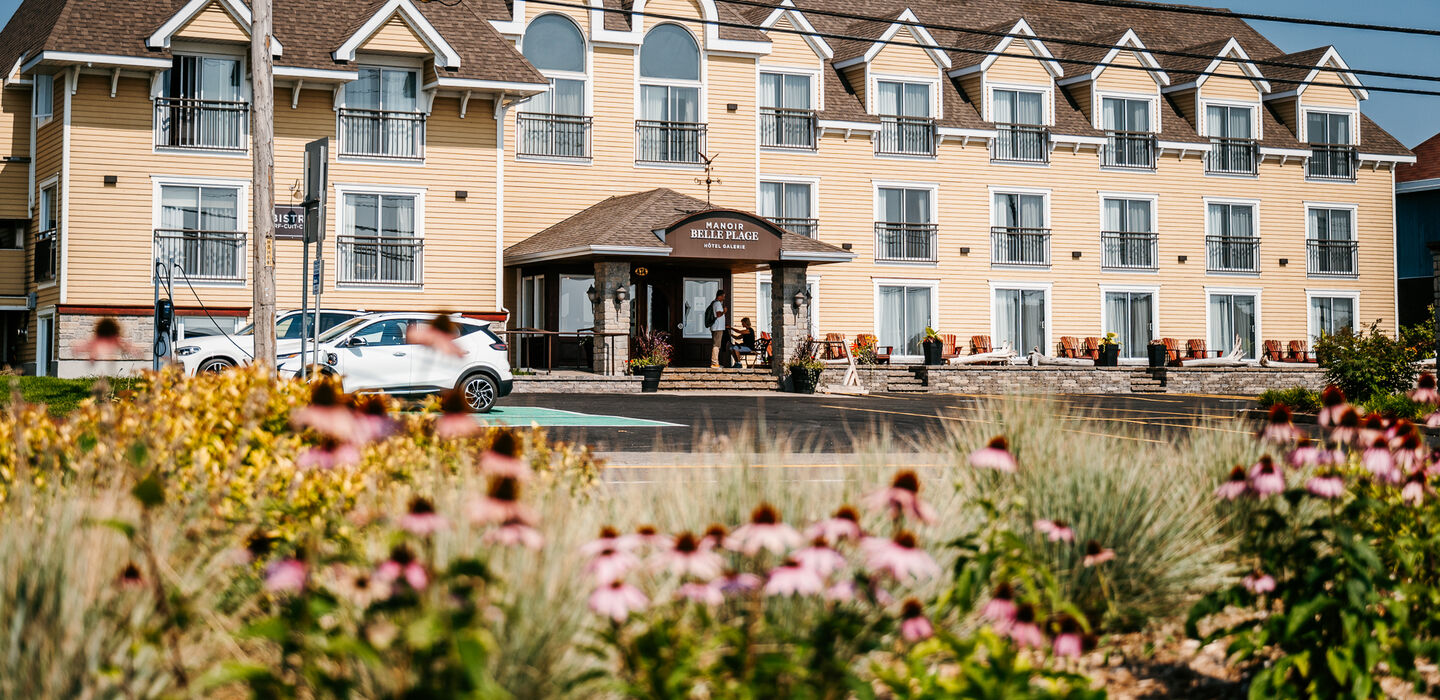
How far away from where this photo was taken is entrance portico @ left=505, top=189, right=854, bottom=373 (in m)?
28.0

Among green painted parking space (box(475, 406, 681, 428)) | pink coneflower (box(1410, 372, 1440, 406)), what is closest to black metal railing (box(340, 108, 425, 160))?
green painted parking space (box(475, 406, 681, 428))

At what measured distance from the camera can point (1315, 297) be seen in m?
41.8

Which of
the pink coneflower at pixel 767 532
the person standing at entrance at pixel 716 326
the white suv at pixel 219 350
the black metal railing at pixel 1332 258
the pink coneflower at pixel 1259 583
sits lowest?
the pink coneflower at pixel 1259 583

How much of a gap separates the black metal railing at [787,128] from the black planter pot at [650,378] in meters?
9.34

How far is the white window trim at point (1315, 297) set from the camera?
4144 cm

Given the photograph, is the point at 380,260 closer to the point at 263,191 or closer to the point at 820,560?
the point at 263,191

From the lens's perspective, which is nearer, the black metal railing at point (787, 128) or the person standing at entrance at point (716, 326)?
the person standing at entrance at point (716, 326)

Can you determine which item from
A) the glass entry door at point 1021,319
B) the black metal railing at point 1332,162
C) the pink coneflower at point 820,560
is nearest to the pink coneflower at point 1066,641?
the pink coneflower at point 820,560

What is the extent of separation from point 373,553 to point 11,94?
30784 millimetres

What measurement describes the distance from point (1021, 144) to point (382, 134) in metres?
19.0

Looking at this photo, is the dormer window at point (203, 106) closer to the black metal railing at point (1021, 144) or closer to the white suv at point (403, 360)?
the white suv at point (403, 360)

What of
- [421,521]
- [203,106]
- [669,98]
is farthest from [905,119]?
[421,521]

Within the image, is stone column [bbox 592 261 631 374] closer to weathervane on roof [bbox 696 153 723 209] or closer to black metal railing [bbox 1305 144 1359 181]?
weathervane on roof [bbox 696 153 723 209]

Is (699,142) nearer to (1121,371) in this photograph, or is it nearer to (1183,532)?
(1121,371)
